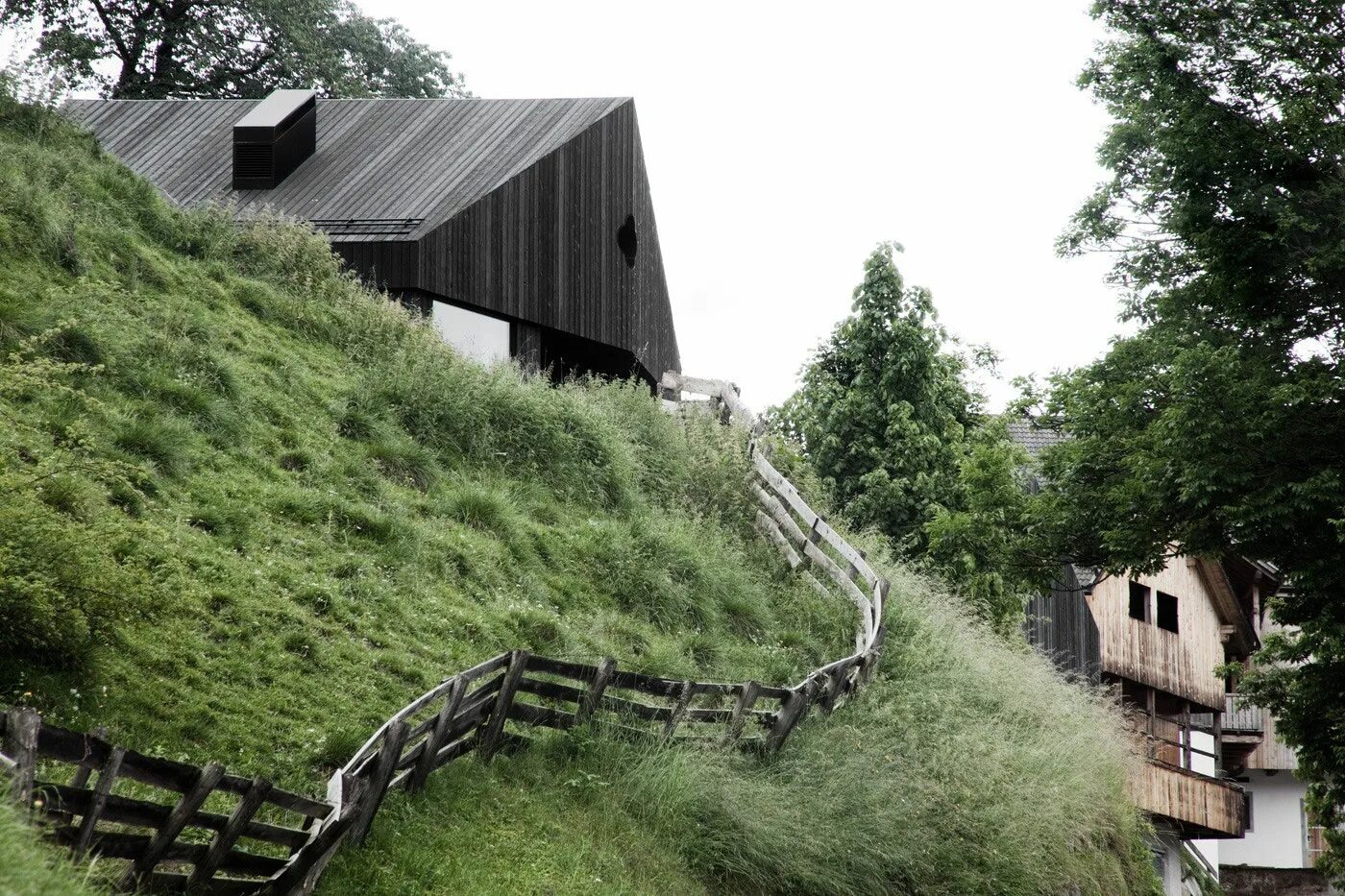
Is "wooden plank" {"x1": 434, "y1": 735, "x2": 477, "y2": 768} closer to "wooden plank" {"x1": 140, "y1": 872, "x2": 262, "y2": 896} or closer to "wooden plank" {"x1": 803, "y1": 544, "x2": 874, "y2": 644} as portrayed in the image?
"wooden plank" {"x1": 140, "y1": 872, "x2": 262, "y2": 896}

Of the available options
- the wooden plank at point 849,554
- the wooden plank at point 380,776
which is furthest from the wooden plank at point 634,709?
the wooden plank at point 849,554

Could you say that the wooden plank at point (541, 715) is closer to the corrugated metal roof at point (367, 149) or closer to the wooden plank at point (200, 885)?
the wooden plank at point (200, 885)

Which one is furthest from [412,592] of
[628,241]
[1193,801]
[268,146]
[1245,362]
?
[1193,801]

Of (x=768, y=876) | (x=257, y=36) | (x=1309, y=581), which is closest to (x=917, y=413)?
(x=1309, y=581)

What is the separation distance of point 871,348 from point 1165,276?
391 inches

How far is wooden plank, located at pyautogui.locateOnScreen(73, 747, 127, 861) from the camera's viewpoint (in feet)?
19.8

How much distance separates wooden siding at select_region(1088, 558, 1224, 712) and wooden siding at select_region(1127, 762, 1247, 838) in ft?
12.1

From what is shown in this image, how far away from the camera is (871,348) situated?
28812mm

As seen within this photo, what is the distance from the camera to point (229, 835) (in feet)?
22.0

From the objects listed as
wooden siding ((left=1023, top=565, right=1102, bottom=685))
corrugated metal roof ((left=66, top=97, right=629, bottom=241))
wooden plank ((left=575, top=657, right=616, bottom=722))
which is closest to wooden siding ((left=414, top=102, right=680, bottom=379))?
corrugated metal roof ((left=66, top=97, right=629, bottom=241))

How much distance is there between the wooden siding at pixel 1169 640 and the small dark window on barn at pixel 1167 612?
0.38 ft

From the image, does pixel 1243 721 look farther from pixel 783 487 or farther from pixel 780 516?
pixel 780 516

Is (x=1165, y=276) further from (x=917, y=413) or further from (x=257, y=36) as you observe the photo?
(x=257, y=36)

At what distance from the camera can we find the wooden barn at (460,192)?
72.3 ft
